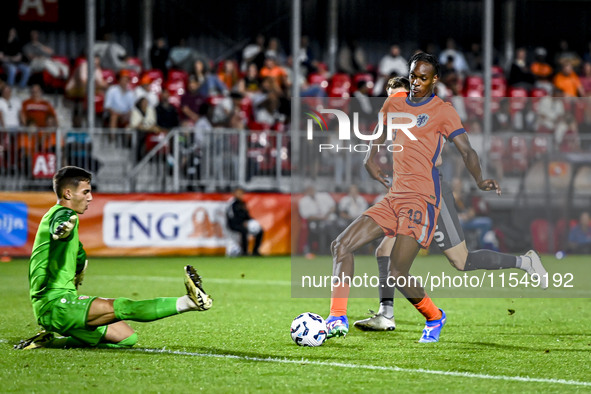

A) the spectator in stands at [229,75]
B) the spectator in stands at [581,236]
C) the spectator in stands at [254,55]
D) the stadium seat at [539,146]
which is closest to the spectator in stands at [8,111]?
the spectator in stands at [229,75]

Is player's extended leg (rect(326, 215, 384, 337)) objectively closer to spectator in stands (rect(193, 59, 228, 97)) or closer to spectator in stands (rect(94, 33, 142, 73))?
spectator in stands (rect(193, 59, 228, 97))

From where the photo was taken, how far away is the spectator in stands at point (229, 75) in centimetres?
2316

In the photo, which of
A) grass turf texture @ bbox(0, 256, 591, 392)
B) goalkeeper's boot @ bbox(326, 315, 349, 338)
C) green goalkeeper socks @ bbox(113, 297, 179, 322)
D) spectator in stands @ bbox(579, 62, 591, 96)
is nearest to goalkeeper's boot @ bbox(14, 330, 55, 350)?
grass turf texture @ bbox(0, 256, 591, 392)

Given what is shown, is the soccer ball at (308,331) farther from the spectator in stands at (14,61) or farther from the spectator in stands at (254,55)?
the spectator in stands at (254,55)

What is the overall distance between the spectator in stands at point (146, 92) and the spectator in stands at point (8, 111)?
2396mm

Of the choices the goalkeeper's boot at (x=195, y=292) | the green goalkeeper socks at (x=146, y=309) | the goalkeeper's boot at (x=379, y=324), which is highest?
the goalkeeper's boot at (x=195, y=292)

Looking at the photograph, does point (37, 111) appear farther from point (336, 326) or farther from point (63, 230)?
point (63, 230)

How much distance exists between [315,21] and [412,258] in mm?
20945

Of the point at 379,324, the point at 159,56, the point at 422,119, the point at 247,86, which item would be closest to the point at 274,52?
the point at 247,86

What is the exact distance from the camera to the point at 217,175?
19406mm

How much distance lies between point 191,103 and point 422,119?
13.1m

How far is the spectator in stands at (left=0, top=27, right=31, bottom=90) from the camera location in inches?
848

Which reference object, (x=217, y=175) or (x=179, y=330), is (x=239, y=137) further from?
(x=179, y=330)

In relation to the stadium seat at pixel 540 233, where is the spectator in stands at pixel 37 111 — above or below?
above
